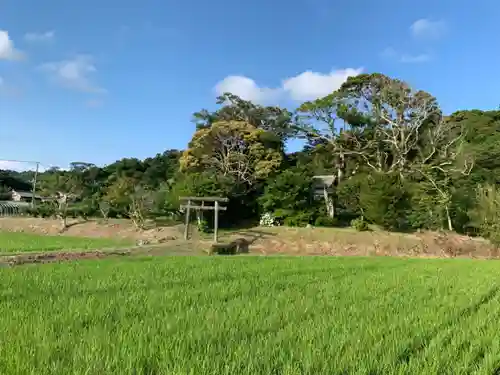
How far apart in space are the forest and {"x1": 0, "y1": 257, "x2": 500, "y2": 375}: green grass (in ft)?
54.6

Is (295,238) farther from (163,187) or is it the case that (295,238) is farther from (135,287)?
(135,287)

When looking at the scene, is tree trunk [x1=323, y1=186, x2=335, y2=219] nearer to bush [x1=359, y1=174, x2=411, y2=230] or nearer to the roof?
the roof

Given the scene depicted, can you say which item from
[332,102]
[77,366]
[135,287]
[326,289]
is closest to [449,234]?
[332,102]

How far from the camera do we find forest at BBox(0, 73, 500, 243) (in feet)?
79.8

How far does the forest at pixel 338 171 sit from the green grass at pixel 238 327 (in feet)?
54.6

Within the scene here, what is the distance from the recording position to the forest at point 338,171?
24.3m

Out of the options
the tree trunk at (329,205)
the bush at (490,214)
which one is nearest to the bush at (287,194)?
the tree trunk at (329,205)

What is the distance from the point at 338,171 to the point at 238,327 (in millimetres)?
25744

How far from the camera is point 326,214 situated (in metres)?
26.8

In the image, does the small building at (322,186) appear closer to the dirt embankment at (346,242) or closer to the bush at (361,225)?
the bush at (361,225)

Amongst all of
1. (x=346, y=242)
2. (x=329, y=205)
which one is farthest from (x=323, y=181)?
(x=346, y=242)

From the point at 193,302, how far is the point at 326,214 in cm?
2200

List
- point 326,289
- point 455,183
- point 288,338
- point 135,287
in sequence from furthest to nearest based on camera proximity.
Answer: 1. point 455,183
2. point 326,289
3. point 135,287
4. point 288,338

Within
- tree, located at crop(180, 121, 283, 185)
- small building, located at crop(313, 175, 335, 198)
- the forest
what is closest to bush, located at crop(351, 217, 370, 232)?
the forest
